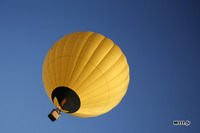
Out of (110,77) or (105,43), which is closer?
(110,77)

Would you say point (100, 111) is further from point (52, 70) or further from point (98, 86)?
point (52, 70)

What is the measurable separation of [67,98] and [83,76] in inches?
30.9

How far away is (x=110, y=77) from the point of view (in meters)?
5.50

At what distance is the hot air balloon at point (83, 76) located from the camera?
204 inches

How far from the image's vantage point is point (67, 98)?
5164 mm

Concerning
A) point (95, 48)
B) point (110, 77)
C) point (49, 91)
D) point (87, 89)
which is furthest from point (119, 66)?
point (49, 91)

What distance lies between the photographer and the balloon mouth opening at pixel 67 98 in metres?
5.12

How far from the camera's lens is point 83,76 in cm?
520

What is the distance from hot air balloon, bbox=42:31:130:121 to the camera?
17.0ft

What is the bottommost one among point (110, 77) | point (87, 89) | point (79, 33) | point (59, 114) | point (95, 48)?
point (59, 114)

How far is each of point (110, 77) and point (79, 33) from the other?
199 centimetres

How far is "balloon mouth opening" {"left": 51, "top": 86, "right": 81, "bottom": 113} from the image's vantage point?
512 cm

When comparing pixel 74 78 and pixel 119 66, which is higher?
pixel 119 66

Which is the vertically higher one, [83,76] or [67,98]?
[83,76]
